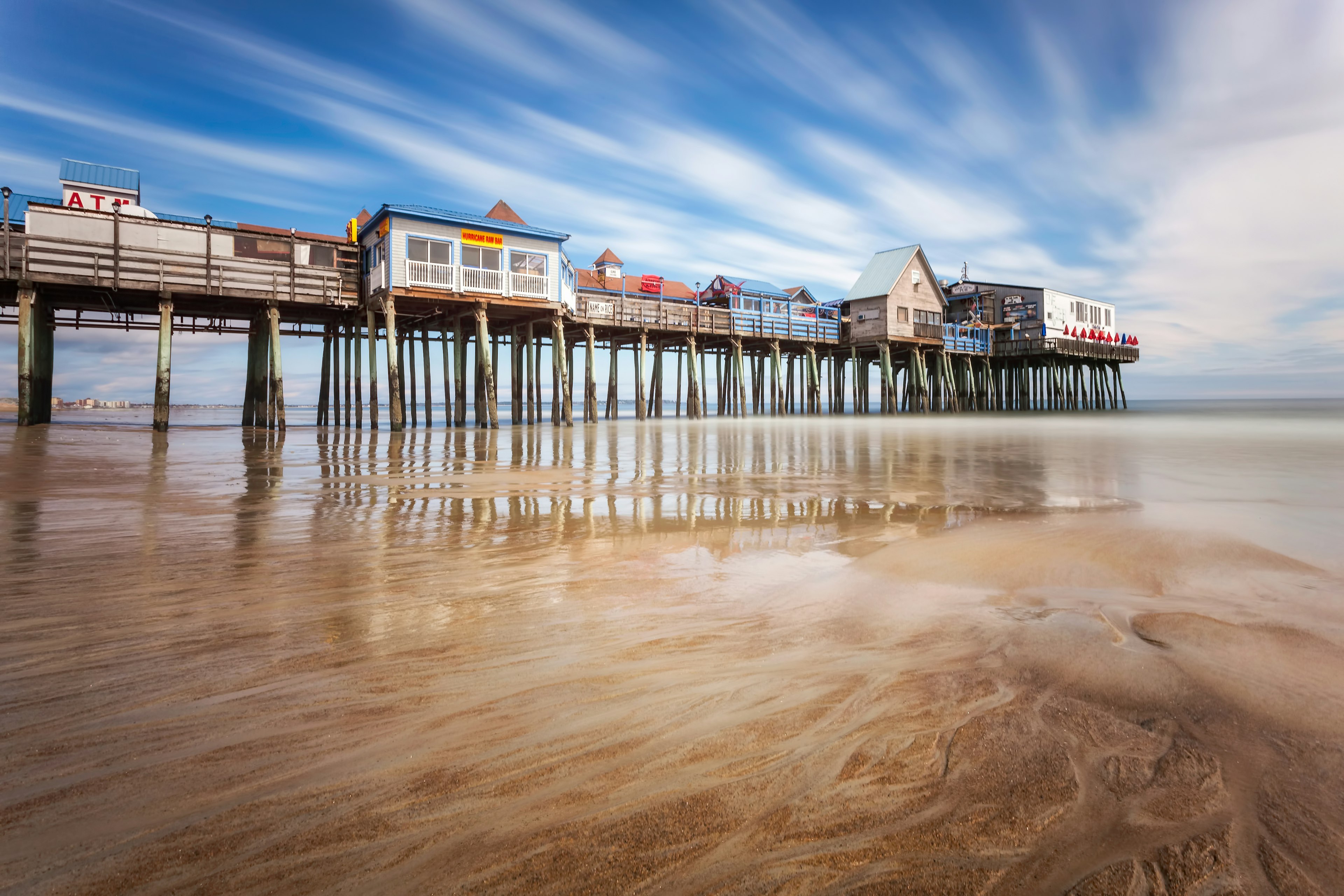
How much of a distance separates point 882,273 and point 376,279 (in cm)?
3162

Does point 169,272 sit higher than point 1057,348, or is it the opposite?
point 1057,348

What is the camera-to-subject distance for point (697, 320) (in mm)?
34125

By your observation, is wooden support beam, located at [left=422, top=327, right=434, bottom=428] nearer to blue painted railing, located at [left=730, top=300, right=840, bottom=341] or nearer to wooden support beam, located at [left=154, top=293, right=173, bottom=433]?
wooden support beam, located at [left=154, top=293, right=173, bottom=433]

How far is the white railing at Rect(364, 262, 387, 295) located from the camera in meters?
22.3

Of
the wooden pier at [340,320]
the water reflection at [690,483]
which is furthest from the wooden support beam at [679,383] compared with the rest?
the water reflection at [690,483]

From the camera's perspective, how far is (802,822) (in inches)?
62.9

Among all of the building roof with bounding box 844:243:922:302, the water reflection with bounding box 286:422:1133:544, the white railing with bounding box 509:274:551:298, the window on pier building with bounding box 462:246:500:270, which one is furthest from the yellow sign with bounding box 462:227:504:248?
the building roof with bounding box 844:243:922:302

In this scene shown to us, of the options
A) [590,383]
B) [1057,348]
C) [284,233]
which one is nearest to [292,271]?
[284,233]

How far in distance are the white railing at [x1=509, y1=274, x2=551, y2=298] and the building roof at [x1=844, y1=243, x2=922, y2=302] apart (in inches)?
974

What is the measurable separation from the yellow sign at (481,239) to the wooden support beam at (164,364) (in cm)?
936

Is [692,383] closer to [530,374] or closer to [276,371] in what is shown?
[530,374]

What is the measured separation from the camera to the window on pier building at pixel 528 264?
2444cm

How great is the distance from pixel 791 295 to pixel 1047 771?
163 feet

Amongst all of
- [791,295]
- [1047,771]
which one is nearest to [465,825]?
[1047,771]
